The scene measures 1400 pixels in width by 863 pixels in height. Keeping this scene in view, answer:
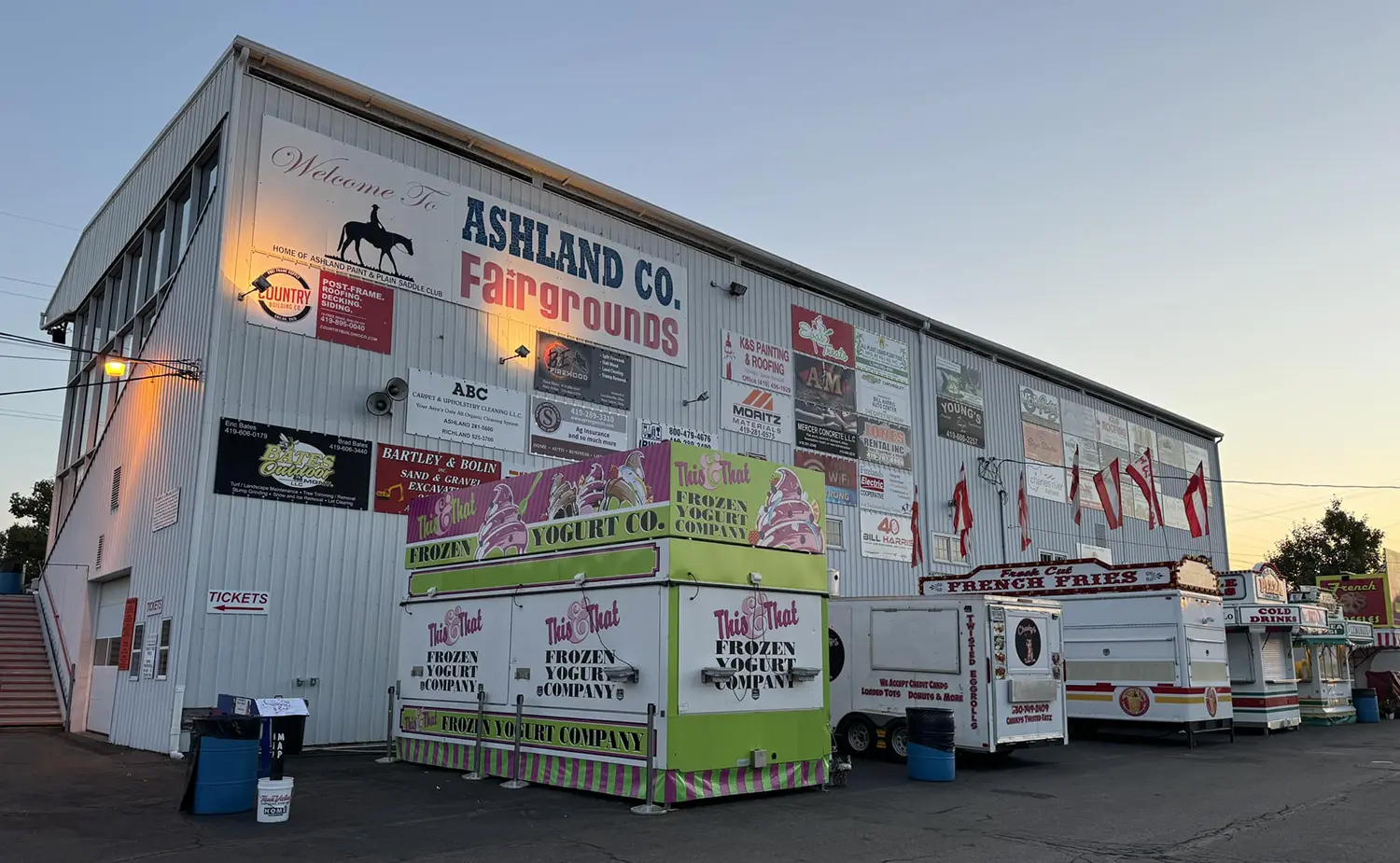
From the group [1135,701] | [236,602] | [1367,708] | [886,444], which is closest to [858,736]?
[1135,701]

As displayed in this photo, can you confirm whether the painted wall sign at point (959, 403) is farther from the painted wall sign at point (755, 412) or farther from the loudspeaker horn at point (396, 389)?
the loudspeaker horn at point (396, 389)

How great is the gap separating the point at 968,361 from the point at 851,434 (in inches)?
304

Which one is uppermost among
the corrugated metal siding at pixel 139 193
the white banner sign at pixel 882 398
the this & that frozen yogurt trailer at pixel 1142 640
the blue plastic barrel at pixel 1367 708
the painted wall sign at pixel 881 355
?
the corrugated metal siding at pixel 139 193

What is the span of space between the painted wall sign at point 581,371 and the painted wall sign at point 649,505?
23.2 ft

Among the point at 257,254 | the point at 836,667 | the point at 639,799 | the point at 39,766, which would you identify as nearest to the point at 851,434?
the point at 836,667

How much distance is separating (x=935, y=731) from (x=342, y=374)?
11892 millimetres

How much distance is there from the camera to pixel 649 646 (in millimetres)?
11602

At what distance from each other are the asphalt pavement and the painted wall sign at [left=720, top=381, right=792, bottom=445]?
11.7 meters

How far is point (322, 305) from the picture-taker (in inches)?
734

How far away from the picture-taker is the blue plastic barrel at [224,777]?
10.6 metres

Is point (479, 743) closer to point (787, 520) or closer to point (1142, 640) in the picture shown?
point (787, 520)

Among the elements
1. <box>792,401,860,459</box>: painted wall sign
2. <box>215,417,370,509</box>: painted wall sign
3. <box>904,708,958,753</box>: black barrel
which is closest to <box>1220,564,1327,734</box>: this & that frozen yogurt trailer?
<box>792,401,860,459</box>: painted wall sign

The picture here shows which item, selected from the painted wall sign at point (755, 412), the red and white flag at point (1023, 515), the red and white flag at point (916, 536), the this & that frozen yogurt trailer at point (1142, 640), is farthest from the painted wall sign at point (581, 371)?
the red and white flag at point (1023, 515)

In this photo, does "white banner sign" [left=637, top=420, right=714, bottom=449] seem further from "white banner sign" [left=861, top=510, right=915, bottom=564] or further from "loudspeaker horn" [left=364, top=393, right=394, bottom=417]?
"white banner sign" [left=861, top=510, right=915, bottom=564]
